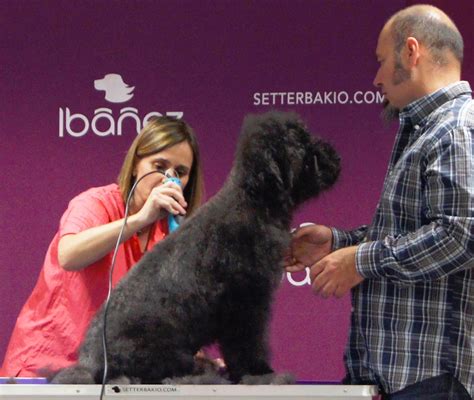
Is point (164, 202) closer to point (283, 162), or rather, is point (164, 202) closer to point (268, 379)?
point (283, 162)

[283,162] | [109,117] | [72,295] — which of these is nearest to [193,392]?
[283,162]

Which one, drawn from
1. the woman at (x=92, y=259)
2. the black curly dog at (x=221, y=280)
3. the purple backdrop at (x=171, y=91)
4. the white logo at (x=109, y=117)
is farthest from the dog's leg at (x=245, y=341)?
the white logo at (x=109, y=117)

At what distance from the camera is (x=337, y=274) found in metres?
1.87

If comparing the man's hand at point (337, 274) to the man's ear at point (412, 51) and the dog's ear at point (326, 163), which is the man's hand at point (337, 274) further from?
the man's ear at point (412, 51)

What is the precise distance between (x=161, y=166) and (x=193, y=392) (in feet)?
2.30

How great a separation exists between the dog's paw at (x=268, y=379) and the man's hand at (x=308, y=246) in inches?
10.2

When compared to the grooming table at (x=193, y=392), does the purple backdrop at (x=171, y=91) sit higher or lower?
higher

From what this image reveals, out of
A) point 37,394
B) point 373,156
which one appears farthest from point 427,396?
point 373,156

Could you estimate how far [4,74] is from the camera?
133 inches

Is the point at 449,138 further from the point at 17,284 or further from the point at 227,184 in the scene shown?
the point at 17,284

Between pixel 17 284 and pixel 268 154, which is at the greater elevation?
pixel 268 154

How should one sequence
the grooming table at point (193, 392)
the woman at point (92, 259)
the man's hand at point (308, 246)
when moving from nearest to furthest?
1. the grooming table at point (193, 392)
2. the man's hand at point (308, 246)
3. the woman at point (92, 259)

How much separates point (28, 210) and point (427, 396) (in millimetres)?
1921

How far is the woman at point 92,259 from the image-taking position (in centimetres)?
227
